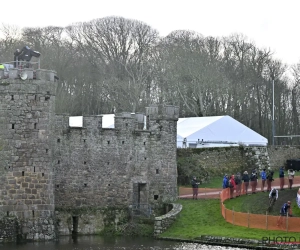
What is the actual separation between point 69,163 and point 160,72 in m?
44.1

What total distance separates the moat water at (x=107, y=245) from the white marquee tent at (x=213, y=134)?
932 inches

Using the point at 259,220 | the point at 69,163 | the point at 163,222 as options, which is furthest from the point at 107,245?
the point at 259,220

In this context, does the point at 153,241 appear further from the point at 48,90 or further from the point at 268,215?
the point at 48,90

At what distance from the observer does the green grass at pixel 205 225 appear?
43.4 metres

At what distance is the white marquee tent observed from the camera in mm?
70500

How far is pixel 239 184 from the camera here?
53.3 meters

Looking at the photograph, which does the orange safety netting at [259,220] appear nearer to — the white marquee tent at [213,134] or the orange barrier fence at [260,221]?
the orange barrier fence at [260,221]

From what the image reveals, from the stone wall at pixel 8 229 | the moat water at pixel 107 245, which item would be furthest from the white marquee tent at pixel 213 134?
the stone wall at pixel 8 229

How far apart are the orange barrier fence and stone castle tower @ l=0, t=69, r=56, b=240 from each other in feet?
29.7

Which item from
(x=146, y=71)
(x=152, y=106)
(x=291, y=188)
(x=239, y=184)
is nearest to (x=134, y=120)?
(x=152, y=106)

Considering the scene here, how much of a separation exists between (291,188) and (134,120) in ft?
Answer: 36.4

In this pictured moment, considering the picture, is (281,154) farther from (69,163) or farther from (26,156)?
(26,156)

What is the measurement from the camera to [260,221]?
146 ft

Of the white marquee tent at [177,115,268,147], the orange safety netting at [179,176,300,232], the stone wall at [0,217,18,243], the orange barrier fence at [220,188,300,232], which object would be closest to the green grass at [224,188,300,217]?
the orange safety netting at [179,176,300,232]
